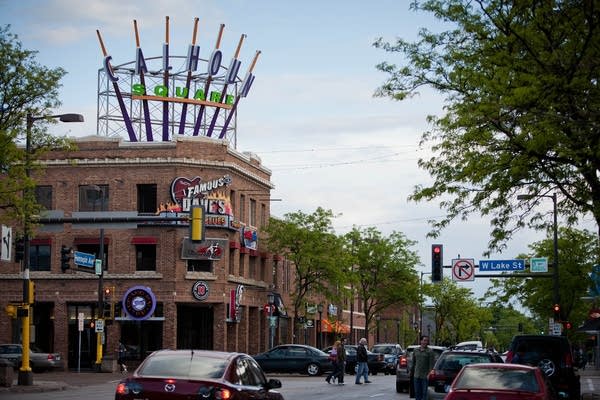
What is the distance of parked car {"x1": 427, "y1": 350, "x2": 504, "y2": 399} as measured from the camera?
22.6m

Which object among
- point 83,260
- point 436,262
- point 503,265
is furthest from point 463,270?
point 83,260

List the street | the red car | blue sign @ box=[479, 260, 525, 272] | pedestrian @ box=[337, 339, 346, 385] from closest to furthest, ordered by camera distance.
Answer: the red car
the street
pedestrian @ box=[337, 339, 346, 385]
blue sign @ box=[479, 260, 525, 272]

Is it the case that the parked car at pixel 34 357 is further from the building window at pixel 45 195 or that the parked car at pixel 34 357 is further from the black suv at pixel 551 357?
the black suv at pixel 551 357

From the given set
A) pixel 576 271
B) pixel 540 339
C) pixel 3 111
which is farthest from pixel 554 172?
pixel 576 271

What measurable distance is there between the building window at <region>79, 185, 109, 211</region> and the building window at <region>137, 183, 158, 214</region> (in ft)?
6.66

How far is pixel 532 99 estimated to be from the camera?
21141 mm

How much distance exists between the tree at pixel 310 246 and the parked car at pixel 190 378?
53764mm

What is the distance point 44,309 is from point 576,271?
36.9 metres

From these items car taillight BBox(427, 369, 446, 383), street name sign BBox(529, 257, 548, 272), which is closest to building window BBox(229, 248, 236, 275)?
street name sign BBox(529, 257, 548, 272)

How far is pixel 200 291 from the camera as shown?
61.0m

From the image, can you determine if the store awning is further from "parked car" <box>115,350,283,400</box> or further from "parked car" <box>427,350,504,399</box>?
"parked car" <box>115,350,283,400</box>

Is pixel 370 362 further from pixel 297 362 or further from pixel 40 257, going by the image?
pixel 40 257

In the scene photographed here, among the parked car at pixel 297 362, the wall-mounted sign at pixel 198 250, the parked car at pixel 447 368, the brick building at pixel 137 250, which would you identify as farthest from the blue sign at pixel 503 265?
the parked car at pixel 447 368

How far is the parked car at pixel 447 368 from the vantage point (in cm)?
2264
